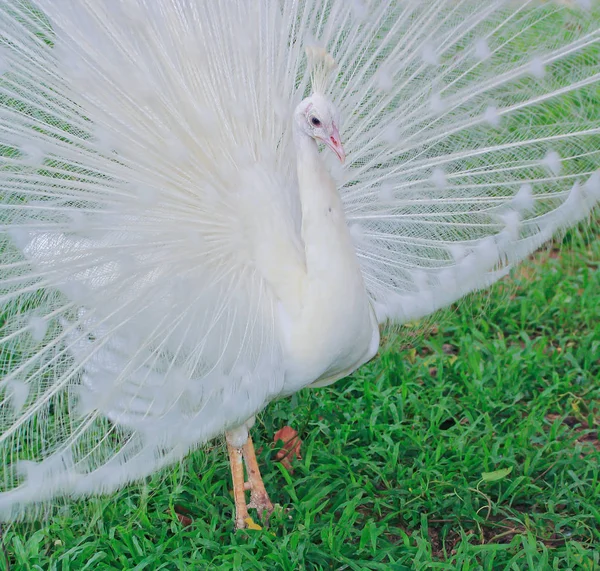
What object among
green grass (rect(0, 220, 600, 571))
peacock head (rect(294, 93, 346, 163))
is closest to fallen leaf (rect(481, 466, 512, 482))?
green grass (rect(0, 220, 600, 571))

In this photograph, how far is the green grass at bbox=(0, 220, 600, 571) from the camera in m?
2.96

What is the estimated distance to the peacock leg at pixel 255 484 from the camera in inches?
125

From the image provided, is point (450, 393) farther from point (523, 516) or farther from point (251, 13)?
point (251, 13)

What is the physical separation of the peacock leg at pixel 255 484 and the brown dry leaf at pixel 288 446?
0.26 meters

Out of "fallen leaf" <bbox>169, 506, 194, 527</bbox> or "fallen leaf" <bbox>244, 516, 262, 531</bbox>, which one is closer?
"fallen leaf" <bbox>244, 516, 262, 531</bbox>

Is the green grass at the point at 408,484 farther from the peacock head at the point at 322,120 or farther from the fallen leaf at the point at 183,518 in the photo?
the peacock head at the point at 322,120

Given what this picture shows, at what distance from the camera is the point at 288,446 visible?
11.6 ft

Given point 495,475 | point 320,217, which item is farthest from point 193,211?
point 495,475

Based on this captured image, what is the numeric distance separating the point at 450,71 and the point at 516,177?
451 mm

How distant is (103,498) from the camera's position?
2.75 meters

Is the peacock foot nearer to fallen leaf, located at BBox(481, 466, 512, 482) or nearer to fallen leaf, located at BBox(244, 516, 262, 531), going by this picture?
fallen leaf, located at BBox(244, 516, 262, 531)

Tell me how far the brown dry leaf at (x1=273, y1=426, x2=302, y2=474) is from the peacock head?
145 cm

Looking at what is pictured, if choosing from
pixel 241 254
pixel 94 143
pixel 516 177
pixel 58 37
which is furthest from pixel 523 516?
pixel 58 37

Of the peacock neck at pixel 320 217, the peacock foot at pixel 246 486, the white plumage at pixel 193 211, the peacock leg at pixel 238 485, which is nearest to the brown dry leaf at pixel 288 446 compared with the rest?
the peacock foot at pixel 246 486
